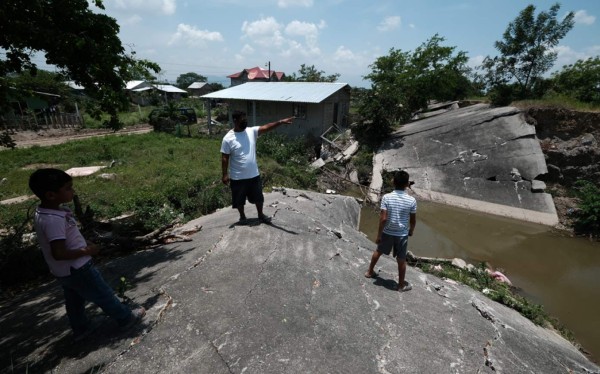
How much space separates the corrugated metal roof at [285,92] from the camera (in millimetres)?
16016

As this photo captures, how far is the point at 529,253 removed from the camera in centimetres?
819

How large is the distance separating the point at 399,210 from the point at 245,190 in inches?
85.9

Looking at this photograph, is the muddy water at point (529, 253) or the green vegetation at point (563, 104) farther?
the green vegetation at point (563, 104)

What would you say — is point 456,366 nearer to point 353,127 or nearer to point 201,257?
point 201,257

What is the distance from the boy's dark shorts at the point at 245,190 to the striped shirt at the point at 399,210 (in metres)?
1.88

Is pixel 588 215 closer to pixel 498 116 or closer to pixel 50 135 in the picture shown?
pixel 498 116

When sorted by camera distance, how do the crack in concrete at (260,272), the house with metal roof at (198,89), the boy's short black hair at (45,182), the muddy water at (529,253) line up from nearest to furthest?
1. the boy's short black hair at (45,182)
2. the crack in concrete at (260,272)
3. the muddy water at (529,253)
4. the house with metal roof at (198,89)

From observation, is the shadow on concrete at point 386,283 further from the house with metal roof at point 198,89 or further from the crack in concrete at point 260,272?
the house with metal roof at point 198,89

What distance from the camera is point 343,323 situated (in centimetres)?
293

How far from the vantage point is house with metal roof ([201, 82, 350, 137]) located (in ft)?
54.3

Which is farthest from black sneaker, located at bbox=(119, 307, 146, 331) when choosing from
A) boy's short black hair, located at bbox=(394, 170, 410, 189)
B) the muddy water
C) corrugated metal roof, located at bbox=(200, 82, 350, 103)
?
corrugated metal roof, located at bbox=(200, 82, 350, 103)

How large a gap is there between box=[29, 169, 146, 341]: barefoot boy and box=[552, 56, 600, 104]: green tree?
689 inches

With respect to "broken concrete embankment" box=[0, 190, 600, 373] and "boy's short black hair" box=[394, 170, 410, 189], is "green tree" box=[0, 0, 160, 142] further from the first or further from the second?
"boy's short black hair" box=[394, 170, 410, 189]

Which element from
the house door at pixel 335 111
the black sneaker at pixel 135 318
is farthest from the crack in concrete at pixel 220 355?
the house door at pixel 335 111
